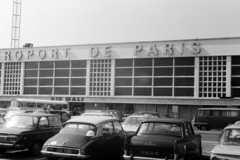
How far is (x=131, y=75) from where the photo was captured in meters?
51.1

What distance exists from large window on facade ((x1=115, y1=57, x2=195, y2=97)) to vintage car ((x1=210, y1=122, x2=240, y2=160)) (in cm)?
3854

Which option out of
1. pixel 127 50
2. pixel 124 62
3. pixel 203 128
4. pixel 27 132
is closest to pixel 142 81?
pixel 124 62

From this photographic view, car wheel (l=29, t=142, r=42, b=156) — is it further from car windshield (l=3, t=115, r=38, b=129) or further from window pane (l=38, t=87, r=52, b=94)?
window pane (l=38, t=87, r=52, b=94)

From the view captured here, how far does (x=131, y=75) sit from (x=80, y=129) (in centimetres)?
4033

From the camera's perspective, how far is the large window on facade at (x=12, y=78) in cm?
5794

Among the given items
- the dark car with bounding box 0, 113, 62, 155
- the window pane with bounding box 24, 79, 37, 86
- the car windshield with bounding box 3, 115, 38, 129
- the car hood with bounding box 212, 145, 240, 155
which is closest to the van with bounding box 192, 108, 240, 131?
the dark car with bounding box 0, 113, 62, 155

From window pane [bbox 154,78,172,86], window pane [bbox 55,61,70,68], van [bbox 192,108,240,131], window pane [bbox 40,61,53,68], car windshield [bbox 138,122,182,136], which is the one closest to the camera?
car windshield [bbox 138,122,182,136]

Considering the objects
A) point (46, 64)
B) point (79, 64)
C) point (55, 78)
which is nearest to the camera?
point (79, 64)

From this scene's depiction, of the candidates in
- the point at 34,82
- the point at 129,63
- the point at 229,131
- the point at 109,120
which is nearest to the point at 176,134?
the point at 229,131

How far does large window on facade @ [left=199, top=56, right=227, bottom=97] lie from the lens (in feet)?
155

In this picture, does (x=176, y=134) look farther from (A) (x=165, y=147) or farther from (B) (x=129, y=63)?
(B) (x=129, y=63)

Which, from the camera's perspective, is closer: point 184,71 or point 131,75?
point 184,71

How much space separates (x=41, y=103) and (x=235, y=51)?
27.9 meters

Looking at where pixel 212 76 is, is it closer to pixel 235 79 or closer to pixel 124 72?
pixel 235 79
